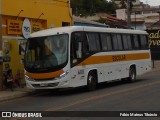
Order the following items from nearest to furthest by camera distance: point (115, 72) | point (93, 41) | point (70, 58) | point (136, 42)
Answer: point (70, 58), point (93, 41), point (115, 72), point (136, 42)

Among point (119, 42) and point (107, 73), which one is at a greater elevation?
point (119, 42)

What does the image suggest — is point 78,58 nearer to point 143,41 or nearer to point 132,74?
point 132,74

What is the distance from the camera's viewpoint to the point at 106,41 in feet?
72.3

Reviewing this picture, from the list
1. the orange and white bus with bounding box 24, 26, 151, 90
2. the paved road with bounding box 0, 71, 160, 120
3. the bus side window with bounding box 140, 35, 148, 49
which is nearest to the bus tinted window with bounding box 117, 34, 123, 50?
the orange and white bus with bounding box 24, 26, 151, 90

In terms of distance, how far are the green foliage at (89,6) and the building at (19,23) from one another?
61.6 meters

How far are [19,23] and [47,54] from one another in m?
4.70

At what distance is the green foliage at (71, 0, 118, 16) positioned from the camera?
91175 mm

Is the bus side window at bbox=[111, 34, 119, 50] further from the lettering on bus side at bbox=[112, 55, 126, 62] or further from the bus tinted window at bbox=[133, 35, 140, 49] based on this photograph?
the bus tinted window at bbox=[133, 35, 140, 49]

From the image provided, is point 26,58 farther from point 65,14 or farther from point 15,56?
point 65,14

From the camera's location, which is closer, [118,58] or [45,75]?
[45,75]

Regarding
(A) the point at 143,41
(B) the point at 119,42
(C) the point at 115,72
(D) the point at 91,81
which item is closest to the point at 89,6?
(A) the point at 143,41

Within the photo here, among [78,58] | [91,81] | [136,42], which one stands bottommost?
[91,81]

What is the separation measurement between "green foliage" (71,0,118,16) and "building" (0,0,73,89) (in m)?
61.6

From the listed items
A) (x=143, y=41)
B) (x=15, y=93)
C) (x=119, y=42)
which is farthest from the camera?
(x=143, y=41)
